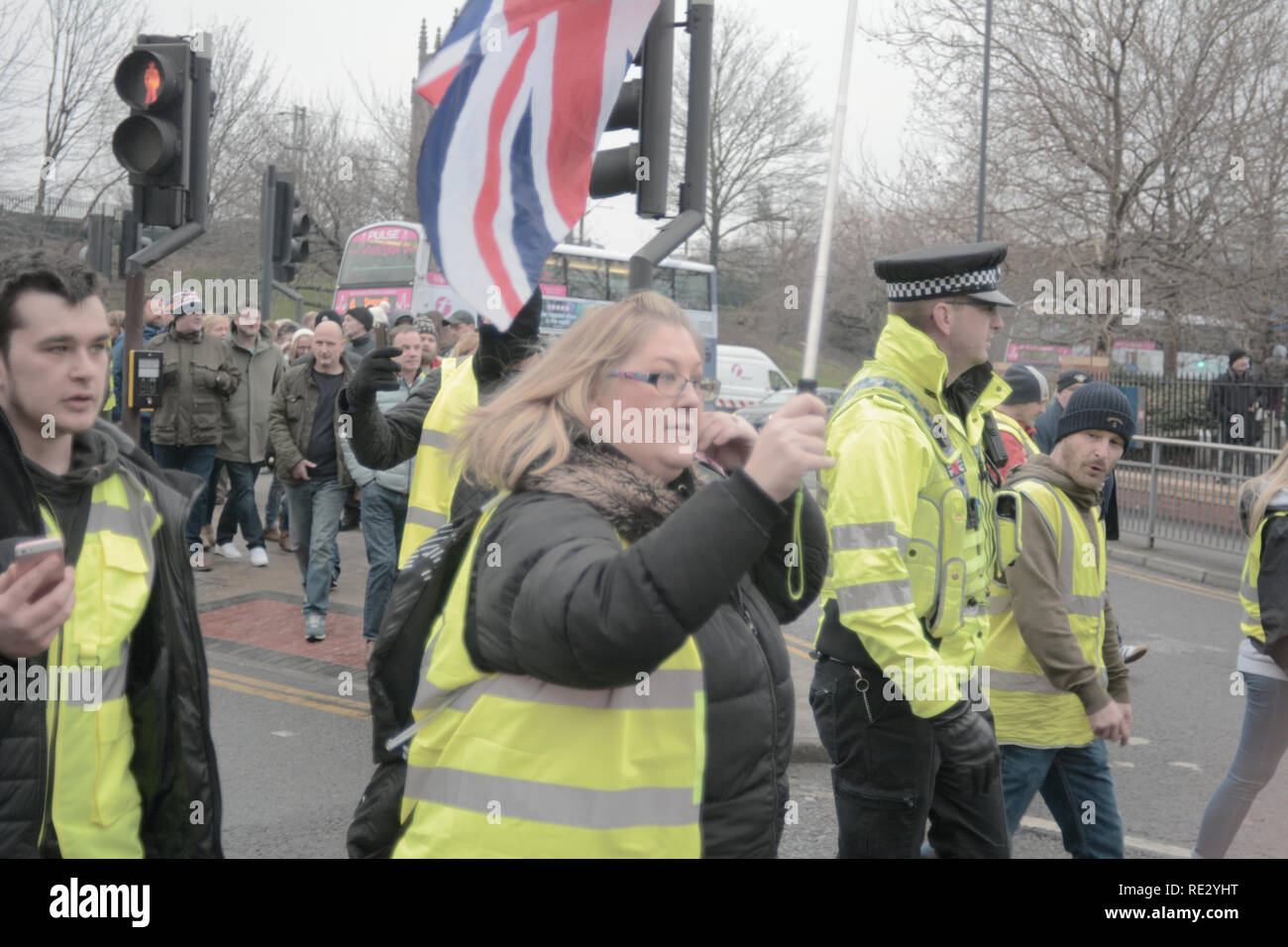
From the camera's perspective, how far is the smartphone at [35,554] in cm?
195

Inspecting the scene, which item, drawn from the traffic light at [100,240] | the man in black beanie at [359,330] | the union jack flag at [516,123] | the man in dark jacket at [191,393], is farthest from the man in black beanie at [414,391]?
the man in dark jacket at [191,393]

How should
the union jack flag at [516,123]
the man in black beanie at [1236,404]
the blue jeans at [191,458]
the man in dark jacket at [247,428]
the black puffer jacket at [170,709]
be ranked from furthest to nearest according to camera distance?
the man in black beanie at [1236,404], the man in dark jacket at [247,428], the blue jeans at [191,458], the union jack flag at [516,123], the black puffer jacket at [170,709]

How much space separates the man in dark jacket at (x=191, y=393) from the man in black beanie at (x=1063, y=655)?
728 cm

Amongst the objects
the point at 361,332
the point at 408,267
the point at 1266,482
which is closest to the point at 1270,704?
the point at 1266,482

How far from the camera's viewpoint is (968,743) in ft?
9.71

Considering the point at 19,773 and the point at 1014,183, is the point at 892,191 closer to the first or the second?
the point at 1014,183

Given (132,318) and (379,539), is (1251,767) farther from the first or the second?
(132,318)

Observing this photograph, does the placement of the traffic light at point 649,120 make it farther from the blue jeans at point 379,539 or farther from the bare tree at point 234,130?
the bare tree at point 234,130

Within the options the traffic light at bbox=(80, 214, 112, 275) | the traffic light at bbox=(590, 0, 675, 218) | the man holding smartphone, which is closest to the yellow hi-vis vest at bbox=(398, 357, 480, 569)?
the traffic light at bbox=(590, 0, 675, 218)

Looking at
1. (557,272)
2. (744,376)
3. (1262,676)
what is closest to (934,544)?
(1262,676)

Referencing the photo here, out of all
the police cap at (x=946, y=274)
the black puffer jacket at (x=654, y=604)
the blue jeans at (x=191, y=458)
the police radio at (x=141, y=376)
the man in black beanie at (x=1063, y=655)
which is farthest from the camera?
the blue jeans at (x=191, y=458)

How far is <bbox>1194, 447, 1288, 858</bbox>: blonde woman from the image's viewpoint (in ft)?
13.9

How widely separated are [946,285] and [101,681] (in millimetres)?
2260

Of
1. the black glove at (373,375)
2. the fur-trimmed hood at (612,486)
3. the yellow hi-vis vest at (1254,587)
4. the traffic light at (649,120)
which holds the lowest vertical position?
the yellow hi-vis vest at (1254,587)
